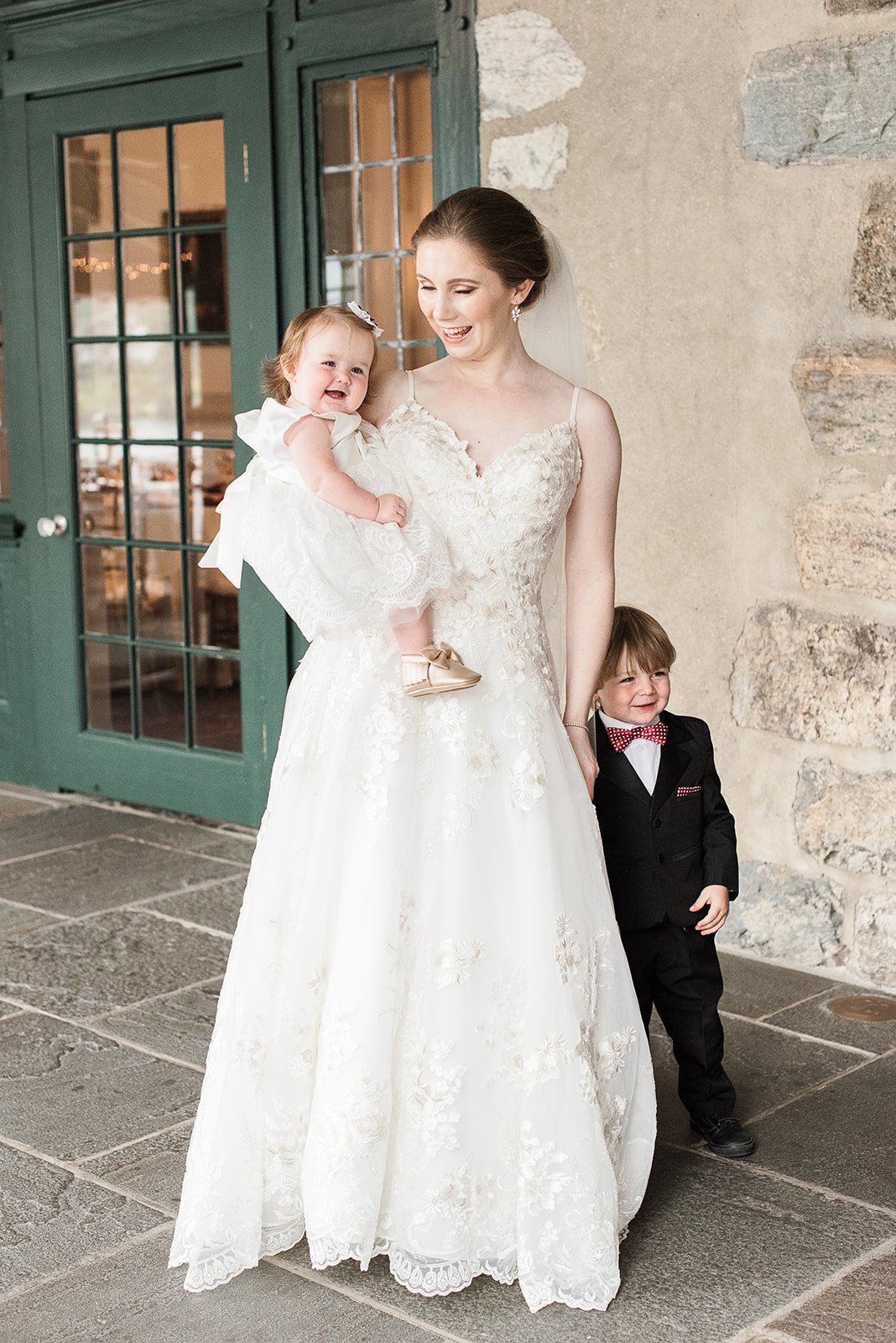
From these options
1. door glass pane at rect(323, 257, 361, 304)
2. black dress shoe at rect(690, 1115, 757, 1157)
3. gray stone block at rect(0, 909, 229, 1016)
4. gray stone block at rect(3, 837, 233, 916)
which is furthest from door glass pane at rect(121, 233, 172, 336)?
black dress shoe at rect(690, 1115, 757, 1157)

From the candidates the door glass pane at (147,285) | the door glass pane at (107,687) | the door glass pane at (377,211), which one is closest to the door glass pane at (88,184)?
the door glass pane at (147,285)

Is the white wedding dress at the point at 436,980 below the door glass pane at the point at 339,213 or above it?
below

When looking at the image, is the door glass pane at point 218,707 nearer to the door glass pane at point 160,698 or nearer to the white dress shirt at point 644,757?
the door glass pane at point 160,698

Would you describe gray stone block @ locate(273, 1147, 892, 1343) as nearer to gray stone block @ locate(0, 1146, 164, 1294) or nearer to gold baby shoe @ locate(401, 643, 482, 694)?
gray stone block @ locate(0, 1146, 164, 1294)

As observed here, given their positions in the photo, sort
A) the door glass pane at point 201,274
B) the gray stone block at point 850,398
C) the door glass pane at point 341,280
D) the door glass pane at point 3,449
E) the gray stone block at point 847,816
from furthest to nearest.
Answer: the door glass pane at point 3,449
the door glass pane at point 201,274
the door glass pane at point 341,280
the gray stone block at point 847,816
the gray stone block at point 850,398

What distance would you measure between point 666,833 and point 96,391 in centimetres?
339

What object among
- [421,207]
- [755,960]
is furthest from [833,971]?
[421,207]

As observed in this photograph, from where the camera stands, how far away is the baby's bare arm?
2.32 metres

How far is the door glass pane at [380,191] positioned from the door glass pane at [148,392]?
0.88m

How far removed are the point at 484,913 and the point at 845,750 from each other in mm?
1634

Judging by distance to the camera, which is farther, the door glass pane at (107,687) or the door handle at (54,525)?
the door glass pane at (107,687)

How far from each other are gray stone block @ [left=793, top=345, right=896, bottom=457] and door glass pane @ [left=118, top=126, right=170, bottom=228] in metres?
2.45

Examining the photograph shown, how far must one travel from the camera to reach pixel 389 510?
237cm

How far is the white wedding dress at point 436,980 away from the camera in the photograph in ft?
7.71
